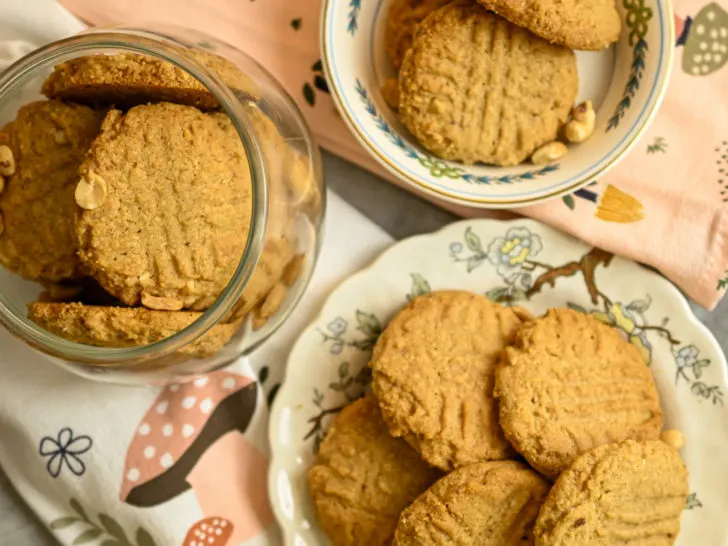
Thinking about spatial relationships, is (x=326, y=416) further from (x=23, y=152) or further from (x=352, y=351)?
(x=23, y=152)

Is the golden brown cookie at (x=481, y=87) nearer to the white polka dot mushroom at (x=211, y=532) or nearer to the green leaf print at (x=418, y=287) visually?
the green leaf print at (x=418, y=287)

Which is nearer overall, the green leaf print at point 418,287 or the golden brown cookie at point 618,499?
the golden brown cookie at point 618,499

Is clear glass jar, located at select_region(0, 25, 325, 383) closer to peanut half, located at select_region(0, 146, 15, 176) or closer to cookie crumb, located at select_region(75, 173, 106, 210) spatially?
peanut half, located at select_region(0, 146, 15, 176)

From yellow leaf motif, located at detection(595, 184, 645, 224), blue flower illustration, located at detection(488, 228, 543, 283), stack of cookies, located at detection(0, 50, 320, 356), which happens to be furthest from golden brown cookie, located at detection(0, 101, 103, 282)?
yellow leaf motif, located at detection(595, 184, 645, 224)

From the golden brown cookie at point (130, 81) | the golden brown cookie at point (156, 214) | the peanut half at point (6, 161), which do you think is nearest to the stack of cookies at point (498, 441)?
the golden brown cookie at point (156, 214)

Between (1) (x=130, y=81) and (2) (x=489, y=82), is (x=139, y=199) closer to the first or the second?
(1) (x=130, y=81)

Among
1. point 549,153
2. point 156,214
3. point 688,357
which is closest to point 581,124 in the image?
point 549,153

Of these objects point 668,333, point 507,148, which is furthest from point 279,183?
point 668,333
